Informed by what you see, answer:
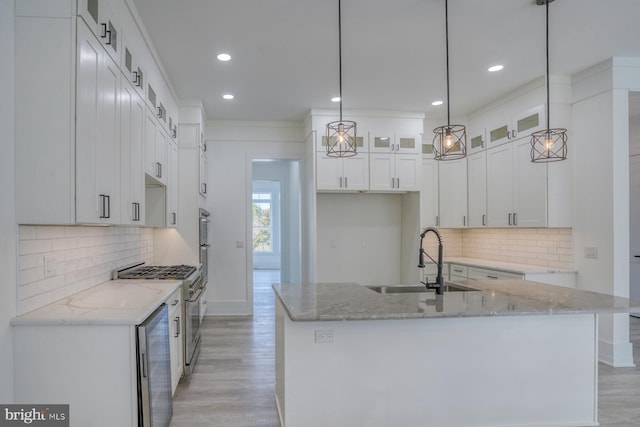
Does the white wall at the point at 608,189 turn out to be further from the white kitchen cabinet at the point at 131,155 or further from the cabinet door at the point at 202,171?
the cabinet door at the point at 202,171

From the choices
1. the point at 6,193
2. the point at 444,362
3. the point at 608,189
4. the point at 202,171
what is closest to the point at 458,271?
the point at 608,189

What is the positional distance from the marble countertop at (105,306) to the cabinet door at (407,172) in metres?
3.51

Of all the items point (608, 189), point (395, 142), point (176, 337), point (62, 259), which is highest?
point (395, 142)

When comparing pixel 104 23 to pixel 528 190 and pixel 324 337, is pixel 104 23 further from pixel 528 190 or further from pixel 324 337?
pixel 528 190

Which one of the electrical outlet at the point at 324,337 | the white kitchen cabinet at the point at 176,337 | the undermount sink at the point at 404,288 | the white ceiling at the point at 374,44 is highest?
the white ceiling at the point at 374,44

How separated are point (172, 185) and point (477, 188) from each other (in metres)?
4.08

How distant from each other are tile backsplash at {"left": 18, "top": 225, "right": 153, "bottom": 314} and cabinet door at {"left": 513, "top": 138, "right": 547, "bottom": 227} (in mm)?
4400

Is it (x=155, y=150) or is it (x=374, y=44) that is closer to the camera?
(x=374, y=44)

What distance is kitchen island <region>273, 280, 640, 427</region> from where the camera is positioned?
7.47 ft

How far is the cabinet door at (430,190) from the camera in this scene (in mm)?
5812

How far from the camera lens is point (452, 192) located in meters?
5.84

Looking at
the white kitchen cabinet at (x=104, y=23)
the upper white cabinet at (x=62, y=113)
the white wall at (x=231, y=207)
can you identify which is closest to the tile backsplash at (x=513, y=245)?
the white wall at (x=231, y=207)

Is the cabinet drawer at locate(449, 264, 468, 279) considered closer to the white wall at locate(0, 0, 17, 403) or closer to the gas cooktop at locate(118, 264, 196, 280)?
the gas cooktop at locate(118, 264, 196, 280)

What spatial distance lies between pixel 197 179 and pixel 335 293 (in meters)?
3.07
